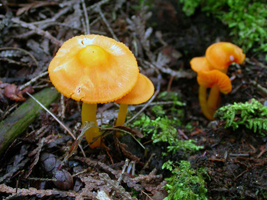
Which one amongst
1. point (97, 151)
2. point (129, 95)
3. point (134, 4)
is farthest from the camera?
point (134, 4)

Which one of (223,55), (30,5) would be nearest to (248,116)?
(223,55)

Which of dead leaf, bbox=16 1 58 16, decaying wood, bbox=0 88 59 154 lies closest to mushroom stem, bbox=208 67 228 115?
decaying wood, bbox=0 88 59 154

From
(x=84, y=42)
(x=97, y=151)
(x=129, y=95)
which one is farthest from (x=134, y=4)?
(x=97, y=151)

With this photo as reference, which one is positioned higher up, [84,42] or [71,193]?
[84,42]

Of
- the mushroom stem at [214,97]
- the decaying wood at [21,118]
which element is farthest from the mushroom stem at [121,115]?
the mushroom stem at [214,97]

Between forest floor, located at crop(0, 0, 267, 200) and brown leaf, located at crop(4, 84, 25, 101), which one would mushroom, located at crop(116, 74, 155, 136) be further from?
brown leaf, located at crop(4, 84, 25, 101)

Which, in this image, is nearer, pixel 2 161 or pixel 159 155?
pixel 2 161

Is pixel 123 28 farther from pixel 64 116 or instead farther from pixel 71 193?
pixel 71 193

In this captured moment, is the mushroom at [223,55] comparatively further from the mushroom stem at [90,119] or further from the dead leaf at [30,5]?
the dead leaf at [30,5]
